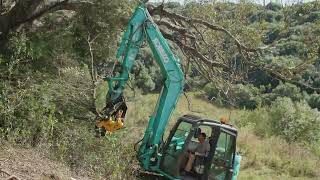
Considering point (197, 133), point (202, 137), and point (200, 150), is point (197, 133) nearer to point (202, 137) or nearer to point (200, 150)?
point (202, 137)

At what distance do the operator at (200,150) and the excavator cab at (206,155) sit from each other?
44 millimetres

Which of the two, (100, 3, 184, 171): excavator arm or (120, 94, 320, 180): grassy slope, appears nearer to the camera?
(100, 3, 184, 171): excavator arm

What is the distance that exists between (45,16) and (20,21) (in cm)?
65

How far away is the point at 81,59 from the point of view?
39.9 ft

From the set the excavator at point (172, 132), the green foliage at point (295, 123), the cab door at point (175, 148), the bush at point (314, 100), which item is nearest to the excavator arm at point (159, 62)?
the excavator at point (172, 132)

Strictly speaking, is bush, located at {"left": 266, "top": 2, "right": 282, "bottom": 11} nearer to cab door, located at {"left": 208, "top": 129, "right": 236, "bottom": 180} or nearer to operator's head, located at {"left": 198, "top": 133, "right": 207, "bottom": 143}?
cab door, located at {"left": 208, "top": 129, "right": 236, "bottom": 180}

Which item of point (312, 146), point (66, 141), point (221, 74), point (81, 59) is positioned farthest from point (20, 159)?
point (312, 146)

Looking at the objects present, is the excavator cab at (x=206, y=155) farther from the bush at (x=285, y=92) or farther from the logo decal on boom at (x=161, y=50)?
the bush at (x=285, y=92)

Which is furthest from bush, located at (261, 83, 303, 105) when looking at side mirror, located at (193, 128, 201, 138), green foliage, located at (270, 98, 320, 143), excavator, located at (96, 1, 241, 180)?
side mirror, located at (193, 128, 201, 138)

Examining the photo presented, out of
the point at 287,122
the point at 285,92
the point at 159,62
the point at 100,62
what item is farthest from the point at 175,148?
the point at 285,92

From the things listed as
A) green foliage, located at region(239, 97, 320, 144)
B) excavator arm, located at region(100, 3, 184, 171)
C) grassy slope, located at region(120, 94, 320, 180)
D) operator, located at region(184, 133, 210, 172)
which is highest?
excavator arm, located at region(100, 3, 184, 171)

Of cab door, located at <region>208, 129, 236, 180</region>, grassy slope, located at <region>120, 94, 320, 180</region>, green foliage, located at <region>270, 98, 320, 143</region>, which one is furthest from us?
green foliage, located at <region>270, 98, 320, 143</region>

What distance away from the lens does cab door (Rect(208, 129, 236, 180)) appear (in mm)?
9812

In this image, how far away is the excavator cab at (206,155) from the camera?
9.66m
